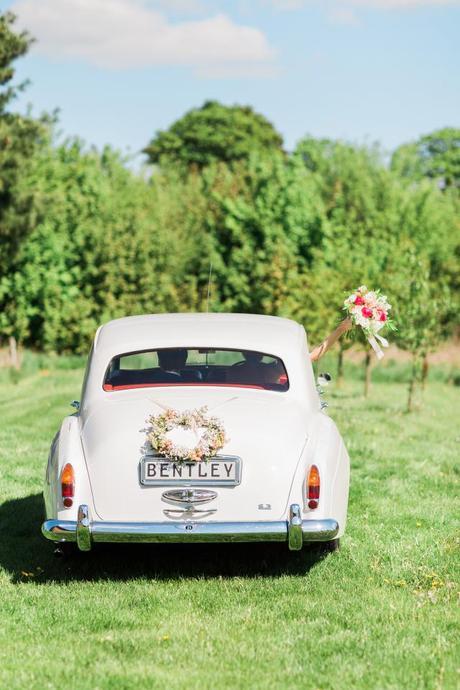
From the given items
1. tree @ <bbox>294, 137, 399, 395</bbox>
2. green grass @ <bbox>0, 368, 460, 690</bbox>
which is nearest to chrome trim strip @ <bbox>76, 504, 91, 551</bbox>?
green grass @ <bbox>0, 368, 460, 690</bbox>

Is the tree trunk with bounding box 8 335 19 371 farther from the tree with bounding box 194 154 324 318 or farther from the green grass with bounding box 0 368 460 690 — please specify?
the green grass with bounding box 0 368 460 690

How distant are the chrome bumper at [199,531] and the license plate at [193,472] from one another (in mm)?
252

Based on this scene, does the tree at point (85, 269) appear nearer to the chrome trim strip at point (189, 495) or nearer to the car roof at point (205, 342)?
the car roof at point (205, 342)

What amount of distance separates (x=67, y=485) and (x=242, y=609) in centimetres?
135

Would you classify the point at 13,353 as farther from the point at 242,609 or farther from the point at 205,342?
the point at 242,609

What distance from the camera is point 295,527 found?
20.6 feet

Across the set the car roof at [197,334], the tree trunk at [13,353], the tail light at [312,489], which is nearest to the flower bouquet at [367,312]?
the car roof at [197,334]

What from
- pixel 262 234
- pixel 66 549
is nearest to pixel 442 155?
pixel 262 234

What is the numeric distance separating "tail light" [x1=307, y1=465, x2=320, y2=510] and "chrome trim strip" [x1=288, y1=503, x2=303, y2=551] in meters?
0.11

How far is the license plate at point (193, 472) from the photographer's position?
251 inches

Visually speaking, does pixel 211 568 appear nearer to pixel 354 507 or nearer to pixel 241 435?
pixel 241 435

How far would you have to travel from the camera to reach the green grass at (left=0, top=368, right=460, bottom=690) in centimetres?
496

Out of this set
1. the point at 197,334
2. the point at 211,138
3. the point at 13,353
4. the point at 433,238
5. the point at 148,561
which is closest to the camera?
the point at 148,561

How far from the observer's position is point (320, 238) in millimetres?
31297
